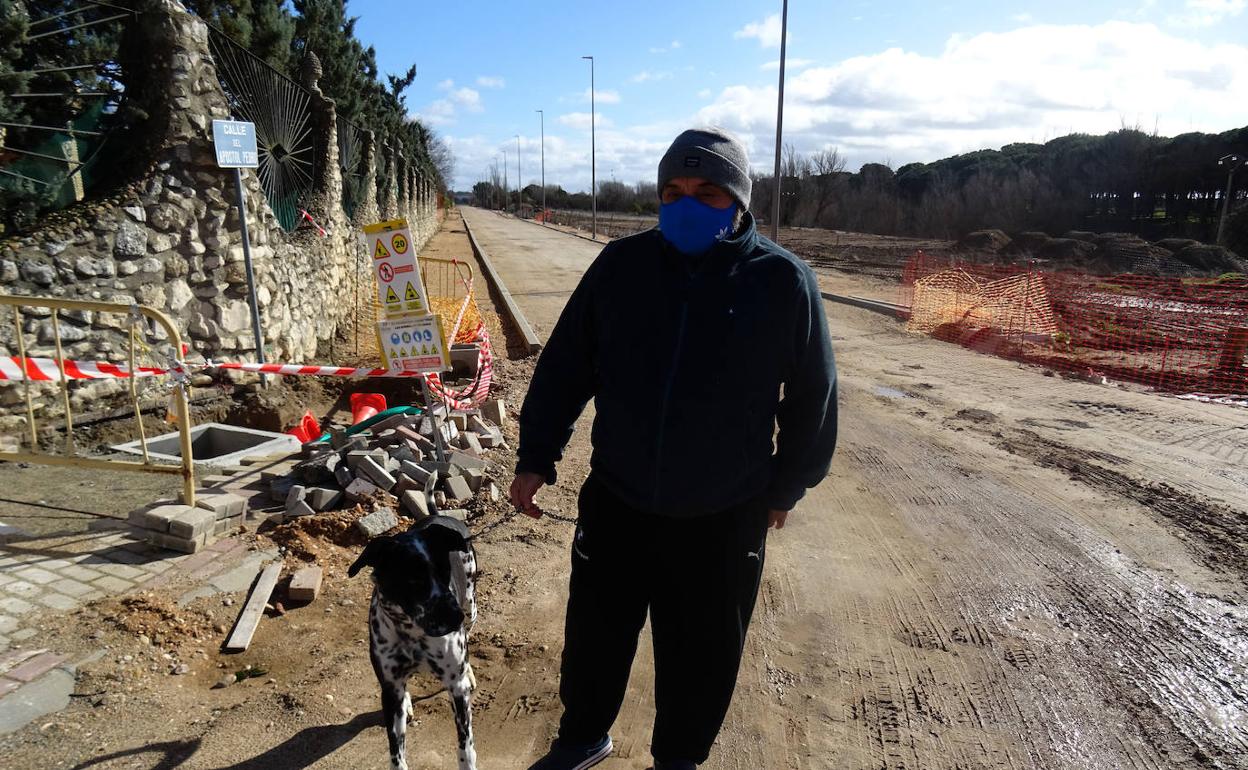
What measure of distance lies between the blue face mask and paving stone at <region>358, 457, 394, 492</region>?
355 centimetres

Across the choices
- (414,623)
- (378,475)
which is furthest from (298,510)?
(414,623)

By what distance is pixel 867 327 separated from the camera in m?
14.6

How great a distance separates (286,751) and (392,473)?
2610 mm

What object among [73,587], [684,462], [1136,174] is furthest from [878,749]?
[1136,174]

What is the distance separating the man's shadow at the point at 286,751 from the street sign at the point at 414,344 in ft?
10.2

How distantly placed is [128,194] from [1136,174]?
50107 mm

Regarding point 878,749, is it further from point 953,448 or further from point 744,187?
point 953,448

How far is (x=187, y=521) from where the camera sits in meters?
4.28

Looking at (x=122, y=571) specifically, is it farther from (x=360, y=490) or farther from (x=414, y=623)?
(x=414, y=623)

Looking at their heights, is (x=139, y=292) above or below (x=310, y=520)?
above

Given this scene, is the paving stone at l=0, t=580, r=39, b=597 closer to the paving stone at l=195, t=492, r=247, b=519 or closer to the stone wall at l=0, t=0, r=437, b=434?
the paving stone at l=195, t=492, r=247, b=519

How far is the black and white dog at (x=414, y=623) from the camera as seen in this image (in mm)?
2506

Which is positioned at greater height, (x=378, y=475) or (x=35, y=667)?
(x=378, y=475)

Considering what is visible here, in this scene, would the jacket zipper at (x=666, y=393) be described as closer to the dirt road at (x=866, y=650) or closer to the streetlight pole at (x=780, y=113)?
the dirt road at (x=866, y=650)
